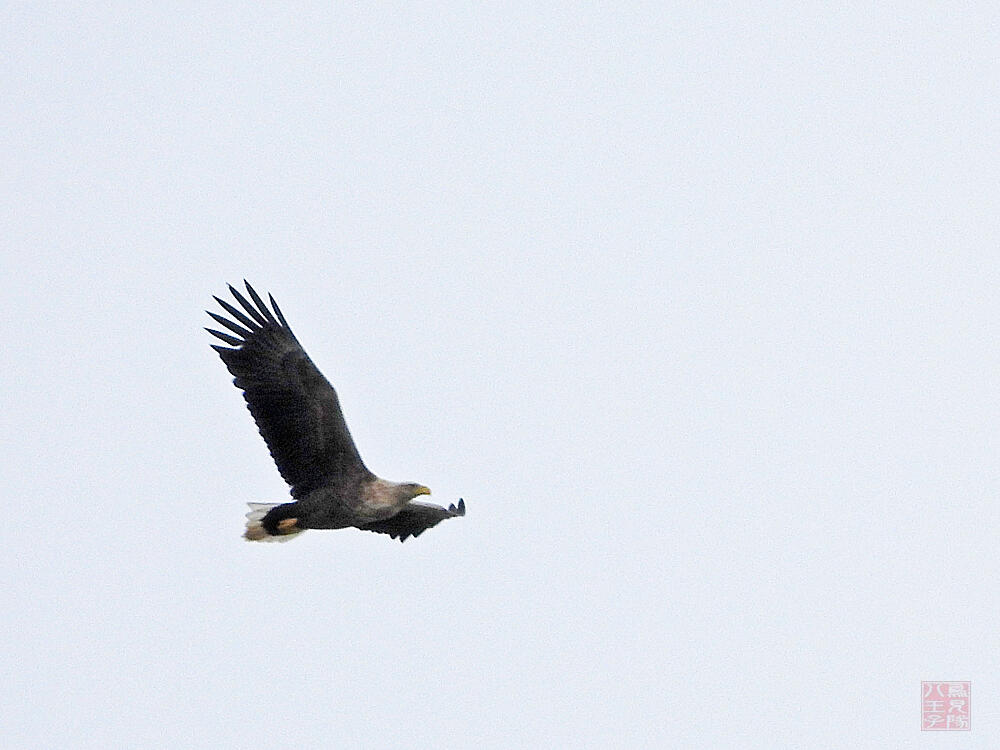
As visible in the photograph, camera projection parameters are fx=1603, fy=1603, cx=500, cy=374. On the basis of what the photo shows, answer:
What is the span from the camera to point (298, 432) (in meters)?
13.4

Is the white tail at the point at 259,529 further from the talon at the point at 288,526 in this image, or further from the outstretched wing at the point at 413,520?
the outstretched wing at the point at 413,520

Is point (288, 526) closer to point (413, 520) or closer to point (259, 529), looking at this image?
point (259, 529)

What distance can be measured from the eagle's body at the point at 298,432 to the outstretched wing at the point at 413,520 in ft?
1.74

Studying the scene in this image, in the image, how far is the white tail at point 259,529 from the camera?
13.5 metres

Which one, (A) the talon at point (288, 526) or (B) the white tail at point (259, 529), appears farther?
(B) the white tail at point (259, 529)

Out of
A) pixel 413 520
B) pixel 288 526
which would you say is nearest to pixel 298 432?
pixel 288 526

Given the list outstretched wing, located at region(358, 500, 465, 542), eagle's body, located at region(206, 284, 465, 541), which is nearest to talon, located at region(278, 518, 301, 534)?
eagle's body, located at region(206, 284, 465, 541)

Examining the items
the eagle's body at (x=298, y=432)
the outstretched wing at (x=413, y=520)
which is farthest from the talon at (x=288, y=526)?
the outstretched wing at (x=413, y=520)

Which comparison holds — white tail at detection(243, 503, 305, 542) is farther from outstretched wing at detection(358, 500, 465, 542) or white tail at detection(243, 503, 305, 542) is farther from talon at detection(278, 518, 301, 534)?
outstretched wing at detection(358, 500, 465, 542)

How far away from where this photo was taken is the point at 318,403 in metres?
13.4

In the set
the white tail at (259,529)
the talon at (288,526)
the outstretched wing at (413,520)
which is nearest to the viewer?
the talon at (288,526)

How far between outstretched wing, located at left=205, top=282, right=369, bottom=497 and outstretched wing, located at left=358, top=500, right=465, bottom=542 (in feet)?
2.45

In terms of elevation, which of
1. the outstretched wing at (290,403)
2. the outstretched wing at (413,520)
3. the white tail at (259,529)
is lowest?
the white tail at (259,529)

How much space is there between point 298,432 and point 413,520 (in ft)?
4.67
